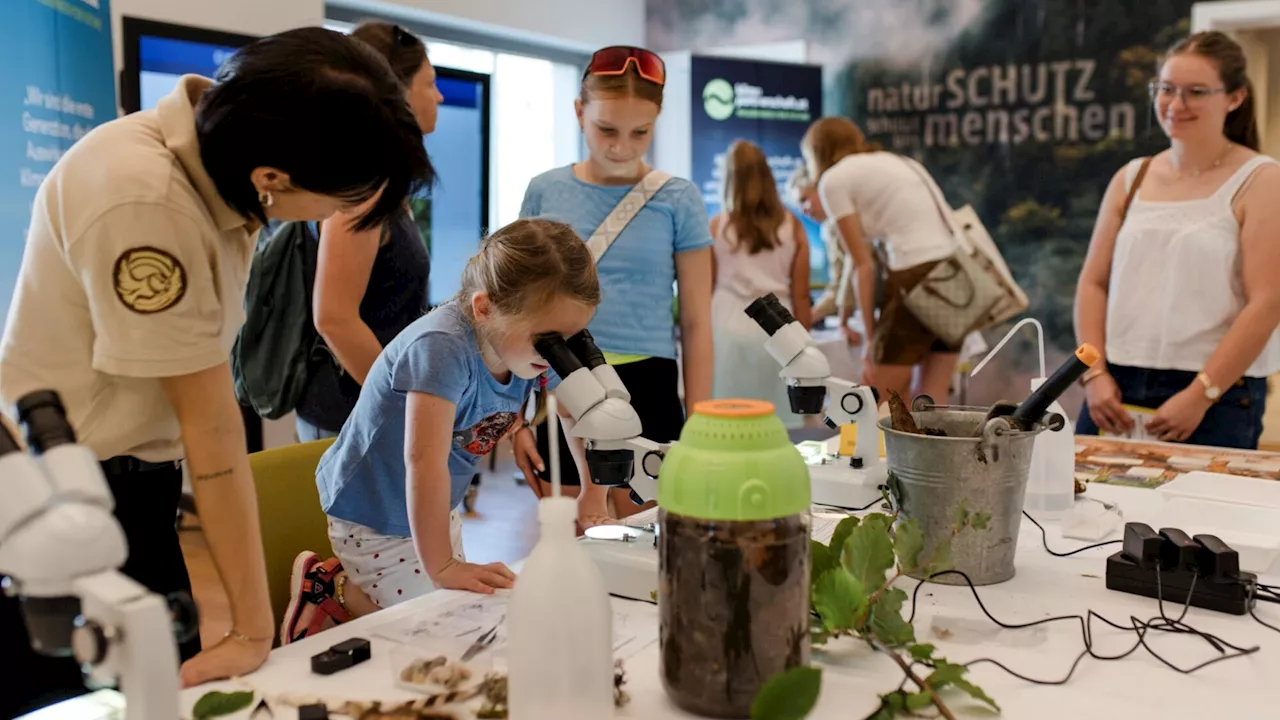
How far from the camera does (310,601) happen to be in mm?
1530

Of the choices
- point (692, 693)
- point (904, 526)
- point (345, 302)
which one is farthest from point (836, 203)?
point (692, 693)

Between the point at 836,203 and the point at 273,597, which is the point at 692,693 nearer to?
the point at 273,597

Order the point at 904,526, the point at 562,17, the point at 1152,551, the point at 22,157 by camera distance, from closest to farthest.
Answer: the point at 904,526 → the point at 1152,551 → the point at 22,157 → the point at 562,17

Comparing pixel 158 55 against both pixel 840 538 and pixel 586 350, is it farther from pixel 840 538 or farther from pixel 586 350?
pixel 840 538

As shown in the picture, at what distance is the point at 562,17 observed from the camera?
588cm

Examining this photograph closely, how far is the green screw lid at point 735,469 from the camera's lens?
35.8 inches

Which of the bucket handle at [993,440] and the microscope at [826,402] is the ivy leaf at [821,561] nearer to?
the bucket handle at [993,440]

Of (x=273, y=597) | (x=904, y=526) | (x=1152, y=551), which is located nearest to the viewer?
(x=904, y=526)

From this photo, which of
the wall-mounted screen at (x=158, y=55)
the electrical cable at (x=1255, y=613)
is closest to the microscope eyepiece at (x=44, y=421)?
the electrical cable at (x=1255, y=613)

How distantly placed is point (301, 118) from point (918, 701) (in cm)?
83

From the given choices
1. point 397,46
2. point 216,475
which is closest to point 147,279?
point 216,475

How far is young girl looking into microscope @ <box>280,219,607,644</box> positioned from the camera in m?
1.44

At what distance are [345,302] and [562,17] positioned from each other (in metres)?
4.36

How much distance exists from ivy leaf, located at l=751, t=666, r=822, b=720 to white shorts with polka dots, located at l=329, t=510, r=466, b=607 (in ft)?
2.85
